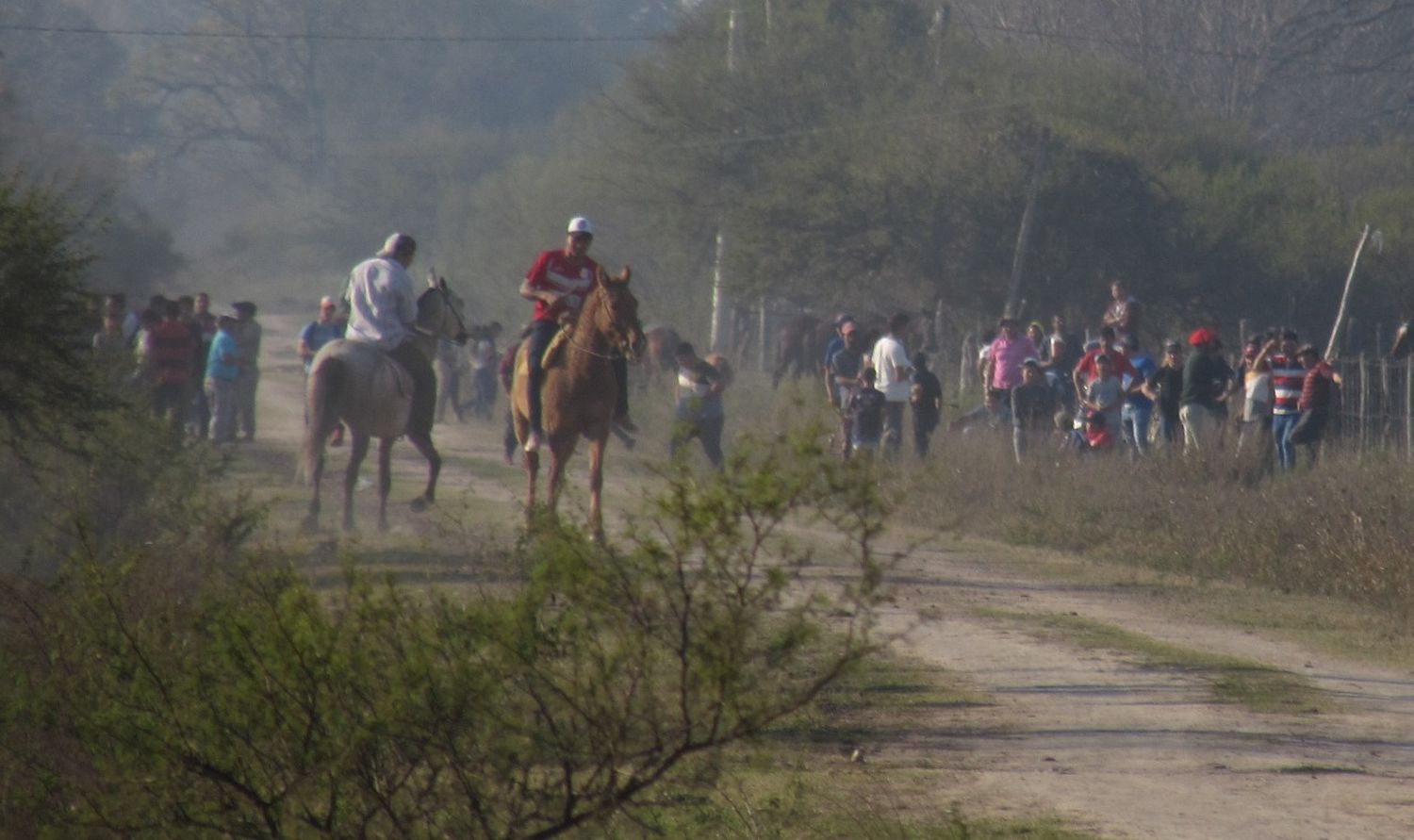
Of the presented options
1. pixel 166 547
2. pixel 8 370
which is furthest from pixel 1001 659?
pixel 8 370

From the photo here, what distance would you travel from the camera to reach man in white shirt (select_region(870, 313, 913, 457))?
2102 centimetres

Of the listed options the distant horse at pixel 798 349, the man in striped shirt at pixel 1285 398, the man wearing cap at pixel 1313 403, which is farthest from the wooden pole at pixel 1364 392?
the distant horse at pixel 798 349

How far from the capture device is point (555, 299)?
14.6 m

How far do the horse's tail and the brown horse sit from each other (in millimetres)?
2364

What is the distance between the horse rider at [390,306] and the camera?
15.8m

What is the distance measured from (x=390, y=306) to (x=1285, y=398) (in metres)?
10.6

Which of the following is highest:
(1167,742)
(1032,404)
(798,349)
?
(798,349)

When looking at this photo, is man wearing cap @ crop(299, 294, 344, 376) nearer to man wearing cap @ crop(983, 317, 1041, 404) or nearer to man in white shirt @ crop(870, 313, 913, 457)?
man in white shirt @ crop(870, 313, 913, 457)

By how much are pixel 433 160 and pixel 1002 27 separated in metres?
37.7

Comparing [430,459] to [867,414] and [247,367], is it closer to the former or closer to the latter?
[867,414]

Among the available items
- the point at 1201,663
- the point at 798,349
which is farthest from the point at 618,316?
the point at 798,349

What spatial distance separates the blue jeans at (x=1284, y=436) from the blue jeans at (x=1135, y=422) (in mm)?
1428

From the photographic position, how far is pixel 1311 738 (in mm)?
8344

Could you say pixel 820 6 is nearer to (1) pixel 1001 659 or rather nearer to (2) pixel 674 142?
(2) pixel 674 142
